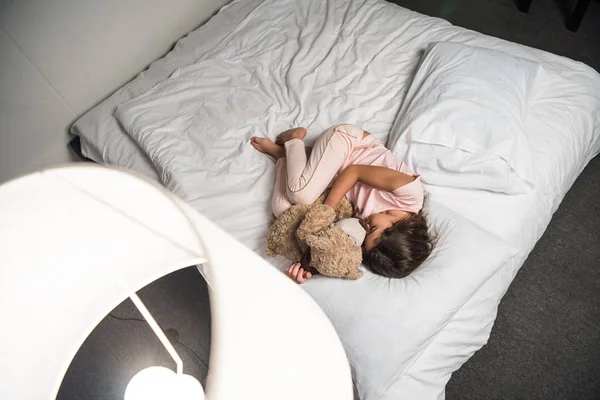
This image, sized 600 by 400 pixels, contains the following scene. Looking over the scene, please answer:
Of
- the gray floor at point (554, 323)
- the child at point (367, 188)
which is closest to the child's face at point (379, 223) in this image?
the child at point (367, 188)

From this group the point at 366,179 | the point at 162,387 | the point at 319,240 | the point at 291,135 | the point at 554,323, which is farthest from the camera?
the point at 554,323

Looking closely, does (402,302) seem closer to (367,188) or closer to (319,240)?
(319,240)

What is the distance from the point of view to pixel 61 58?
167 cm

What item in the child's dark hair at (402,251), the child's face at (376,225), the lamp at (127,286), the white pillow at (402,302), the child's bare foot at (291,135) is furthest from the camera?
the child's bare foot at (291,135)

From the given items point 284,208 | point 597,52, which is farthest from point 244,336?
point 597,52

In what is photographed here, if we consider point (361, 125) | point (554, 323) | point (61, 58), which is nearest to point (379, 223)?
point (361, 125)

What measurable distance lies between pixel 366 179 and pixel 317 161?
162 mm

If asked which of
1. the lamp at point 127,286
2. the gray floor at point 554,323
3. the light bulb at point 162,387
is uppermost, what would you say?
the lamp at point 127,286

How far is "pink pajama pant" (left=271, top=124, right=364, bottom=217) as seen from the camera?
138cm

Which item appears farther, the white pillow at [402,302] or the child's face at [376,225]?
the child's face at [376,225]

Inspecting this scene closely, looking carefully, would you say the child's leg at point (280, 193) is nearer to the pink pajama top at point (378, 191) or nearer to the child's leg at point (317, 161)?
the child's leg at point (317, 161)

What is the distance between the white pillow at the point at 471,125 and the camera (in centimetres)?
139

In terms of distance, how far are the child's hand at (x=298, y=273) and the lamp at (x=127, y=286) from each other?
2.66 feet

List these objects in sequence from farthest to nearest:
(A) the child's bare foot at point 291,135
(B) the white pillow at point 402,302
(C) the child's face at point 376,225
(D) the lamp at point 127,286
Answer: (A) the child's bare foot at point 291,135 → (C) the child's face at point 376,225 → (B) the white pillow at point 402,302 → (D) the lamp at point 127,286
